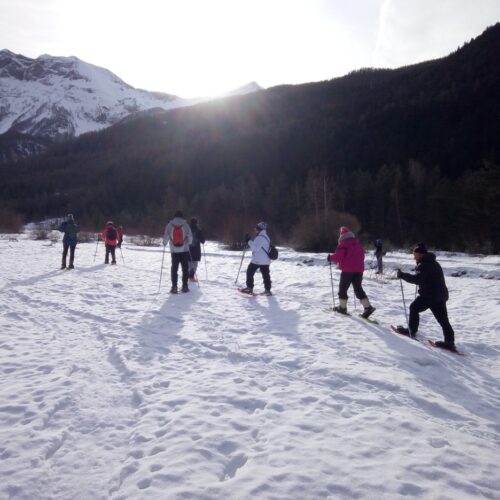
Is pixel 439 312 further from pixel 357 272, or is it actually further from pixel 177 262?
pixel 177 262

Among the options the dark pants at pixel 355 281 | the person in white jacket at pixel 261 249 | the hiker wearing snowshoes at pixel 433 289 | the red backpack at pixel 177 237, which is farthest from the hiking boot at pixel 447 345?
the red backpack at pixel 177 237

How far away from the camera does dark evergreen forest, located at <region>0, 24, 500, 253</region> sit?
45.8 m

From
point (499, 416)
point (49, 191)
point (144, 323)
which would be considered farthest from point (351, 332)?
point (49, 191)

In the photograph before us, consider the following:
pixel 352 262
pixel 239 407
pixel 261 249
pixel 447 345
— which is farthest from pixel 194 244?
pixel 239 407

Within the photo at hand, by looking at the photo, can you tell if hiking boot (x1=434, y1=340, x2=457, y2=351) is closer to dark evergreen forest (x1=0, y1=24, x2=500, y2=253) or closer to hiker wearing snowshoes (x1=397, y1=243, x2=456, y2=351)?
hiker wearing snowshoes (x1=397, y1=243, x2=456, y2=351)

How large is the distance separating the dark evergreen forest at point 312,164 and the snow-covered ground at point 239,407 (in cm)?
2727

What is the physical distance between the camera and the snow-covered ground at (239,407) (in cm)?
277

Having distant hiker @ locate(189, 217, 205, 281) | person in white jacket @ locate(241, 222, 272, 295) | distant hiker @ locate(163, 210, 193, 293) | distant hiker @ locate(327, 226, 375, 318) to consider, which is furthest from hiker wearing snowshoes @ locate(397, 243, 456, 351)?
distant hiker @ locate(189, 217, 205, 281)

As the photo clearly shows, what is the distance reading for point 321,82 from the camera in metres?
140

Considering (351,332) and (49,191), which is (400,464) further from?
(49,191)

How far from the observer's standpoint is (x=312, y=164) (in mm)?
93250

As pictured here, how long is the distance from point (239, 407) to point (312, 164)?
9371 cm

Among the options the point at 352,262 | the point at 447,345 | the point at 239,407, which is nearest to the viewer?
the point at 239,407

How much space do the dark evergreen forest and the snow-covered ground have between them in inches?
1074
